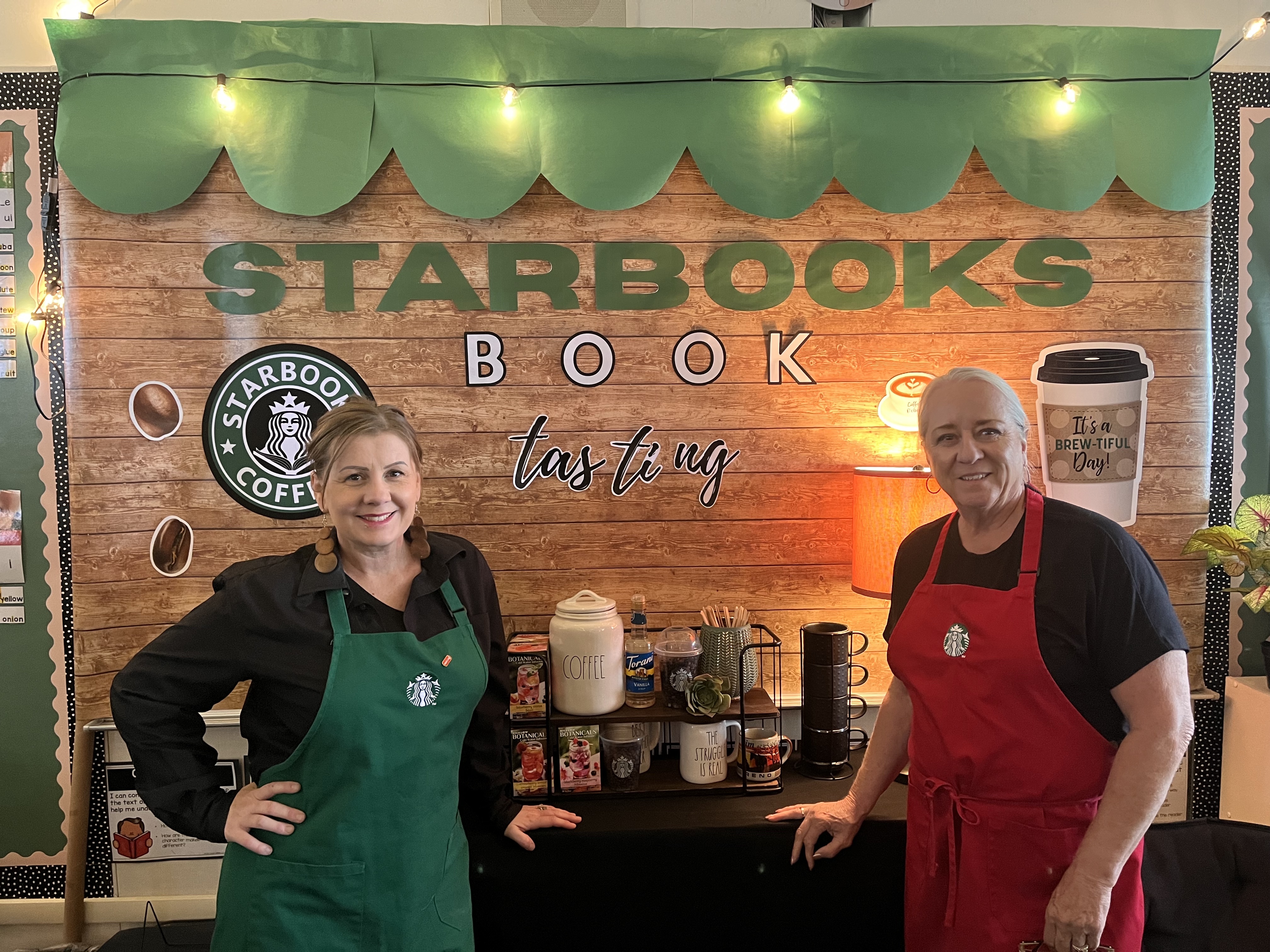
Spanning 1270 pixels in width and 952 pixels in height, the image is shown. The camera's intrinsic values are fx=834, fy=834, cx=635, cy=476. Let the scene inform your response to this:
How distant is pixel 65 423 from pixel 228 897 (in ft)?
5.81

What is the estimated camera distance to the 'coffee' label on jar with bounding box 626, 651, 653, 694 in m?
2.28

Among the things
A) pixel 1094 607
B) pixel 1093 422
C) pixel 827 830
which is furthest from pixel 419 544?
pixel 1093 422

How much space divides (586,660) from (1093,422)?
1785 millimetres

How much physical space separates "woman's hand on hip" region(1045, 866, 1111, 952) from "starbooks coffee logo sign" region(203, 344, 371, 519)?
217 centimetres

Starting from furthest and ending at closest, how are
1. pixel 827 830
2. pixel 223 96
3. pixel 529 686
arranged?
pixel 223 96 < pixel 529 686 < pixel 827 830

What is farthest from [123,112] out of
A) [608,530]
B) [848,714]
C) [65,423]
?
[848,714]

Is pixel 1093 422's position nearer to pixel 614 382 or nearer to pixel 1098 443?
pixel 1098 443

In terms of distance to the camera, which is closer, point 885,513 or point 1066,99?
point 885,513

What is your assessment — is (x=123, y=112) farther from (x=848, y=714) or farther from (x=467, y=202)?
(x=848, y=714)

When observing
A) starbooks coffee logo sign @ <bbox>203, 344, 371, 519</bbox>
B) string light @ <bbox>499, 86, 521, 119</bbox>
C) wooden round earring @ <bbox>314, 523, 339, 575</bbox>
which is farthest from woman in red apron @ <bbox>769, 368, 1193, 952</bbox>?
starbooks coffee logo sign @ <bbox>203, 344, 371, 519</bbox>

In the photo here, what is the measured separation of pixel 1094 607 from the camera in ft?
4.93

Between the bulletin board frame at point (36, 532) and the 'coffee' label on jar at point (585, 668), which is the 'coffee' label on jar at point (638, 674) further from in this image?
the bulletin board frame at point (36, 532)

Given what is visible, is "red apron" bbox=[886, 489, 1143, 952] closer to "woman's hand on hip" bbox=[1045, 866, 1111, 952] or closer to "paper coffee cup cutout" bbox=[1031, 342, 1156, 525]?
"woman's hand on hip" bbox=[1045, 866, 1111, 952]

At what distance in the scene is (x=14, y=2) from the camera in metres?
2.64
